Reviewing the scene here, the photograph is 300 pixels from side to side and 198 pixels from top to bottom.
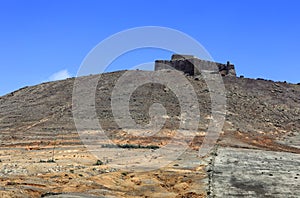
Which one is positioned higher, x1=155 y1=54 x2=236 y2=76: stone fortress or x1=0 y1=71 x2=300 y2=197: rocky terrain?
x1=155 y1=54 x2=236 y2=76: stone fortress

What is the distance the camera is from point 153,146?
4238 centimetres

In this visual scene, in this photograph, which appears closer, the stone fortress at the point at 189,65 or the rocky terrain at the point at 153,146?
the rocky terrain at the point at 153,146

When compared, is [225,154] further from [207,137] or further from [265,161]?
[207,137]

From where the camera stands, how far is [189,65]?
70312 mm

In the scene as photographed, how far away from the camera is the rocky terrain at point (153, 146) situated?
22641mm

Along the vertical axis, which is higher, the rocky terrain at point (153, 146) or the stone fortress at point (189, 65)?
the stone fortress at point (189, 65)

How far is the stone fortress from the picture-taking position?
70250mm

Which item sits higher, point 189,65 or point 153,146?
point 189,65

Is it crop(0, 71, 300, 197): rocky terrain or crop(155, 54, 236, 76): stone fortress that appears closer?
crop(0, 71, 300, 197): rocky terrain

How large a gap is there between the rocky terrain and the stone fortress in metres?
2.51

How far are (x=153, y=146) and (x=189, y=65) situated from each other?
29962mm

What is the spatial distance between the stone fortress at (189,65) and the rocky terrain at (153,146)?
2.51 metres

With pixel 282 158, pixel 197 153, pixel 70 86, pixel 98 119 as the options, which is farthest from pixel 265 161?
pixel 70 86

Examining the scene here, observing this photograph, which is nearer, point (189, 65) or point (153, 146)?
point (153, 146)
